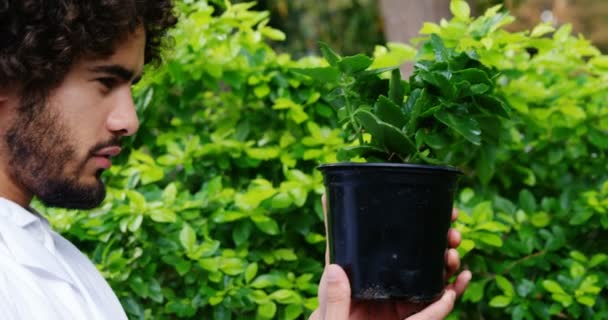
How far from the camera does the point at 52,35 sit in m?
1.66

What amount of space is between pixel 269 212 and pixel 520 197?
2.65 ft

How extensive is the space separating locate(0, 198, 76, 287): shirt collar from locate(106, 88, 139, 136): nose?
0.25 metres

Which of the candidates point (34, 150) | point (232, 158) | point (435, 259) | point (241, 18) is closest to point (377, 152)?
point (435, 259)

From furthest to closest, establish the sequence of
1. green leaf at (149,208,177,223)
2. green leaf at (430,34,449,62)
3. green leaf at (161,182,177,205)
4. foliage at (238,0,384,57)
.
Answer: foliage at (238,0,384,57) < green leaf at (161,182,177,205) < green leaf at (149,208,177,223) < green leaf at (430,34,449,62)

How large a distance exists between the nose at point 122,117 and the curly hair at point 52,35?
10cm

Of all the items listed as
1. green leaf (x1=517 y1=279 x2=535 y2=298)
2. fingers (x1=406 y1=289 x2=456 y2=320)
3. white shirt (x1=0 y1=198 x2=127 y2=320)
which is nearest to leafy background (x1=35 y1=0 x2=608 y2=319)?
green leaf (x1=517 y1=279 x2=535 y2=298)

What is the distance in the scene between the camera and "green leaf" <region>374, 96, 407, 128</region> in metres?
1.58

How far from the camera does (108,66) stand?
1600 mm

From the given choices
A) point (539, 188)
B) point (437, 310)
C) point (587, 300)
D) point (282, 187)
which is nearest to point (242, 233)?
point (282, 187)

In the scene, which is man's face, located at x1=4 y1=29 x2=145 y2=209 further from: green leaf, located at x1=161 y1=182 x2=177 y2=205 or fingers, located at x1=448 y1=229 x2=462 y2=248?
fingers, located at x1=448 y1=229 x2=462 y2=248

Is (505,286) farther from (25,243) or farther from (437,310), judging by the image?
(25,243)

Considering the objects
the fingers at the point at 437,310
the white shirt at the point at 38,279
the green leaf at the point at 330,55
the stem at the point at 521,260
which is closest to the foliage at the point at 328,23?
the stem at the point at 521,260

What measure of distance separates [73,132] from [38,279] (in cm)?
30

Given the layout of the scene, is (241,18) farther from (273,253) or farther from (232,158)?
(273,253)
